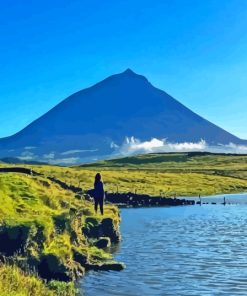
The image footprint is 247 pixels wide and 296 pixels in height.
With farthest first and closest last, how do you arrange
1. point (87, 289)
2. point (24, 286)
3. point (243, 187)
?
point (243, 187)
point (87, 289)
point (24, 286)

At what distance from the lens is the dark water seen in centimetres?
3275

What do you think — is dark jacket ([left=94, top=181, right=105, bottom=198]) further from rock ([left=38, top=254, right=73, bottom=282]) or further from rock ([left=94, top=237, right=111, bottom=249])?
rock ([left=38, top=254, right=73, bottom=282])

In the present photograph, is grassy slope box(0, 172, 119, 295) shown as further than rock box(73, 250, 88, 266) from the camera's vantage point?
No

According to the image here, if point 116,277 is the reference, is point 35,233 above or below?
above

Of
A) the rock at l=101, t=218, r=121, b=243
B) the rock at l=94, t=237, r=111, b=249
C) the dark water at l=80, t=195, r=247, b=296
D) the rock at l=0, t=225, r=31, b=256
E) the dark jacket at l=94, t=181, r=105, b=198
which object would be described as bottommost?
the dark water at l=80, t=195, r=247, b=296

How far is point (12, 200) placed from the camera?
4194 centimetres

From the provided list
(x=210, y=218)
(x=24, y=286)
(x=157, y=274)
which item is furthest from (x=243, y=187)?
(x=24, y=286)

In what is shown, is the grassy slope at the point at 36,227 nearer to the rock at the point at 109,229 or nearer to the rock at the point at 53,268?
the rock at the point at 53,268

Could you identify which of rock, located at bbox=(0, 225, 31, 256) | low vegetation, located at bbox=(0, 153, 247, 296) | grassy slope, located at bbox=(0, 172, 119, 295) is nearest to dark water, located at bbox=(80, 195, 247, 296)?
low vegetation, located at bbox=(0, 153, 247, 296)

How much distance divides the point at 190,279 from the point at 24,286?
42.4 feet

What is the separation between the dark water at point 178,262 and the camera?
107ft

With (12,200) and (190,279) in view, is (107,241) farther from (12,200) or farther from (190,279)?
(190,279)

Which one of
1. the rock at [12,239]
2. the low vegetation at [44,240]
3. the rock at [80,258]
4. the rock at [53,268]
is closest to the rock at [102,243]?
the low vegetation at [44,240]

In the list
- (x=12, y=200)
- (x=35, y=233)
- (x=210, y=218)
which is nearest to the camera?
(x=35, y=233)
